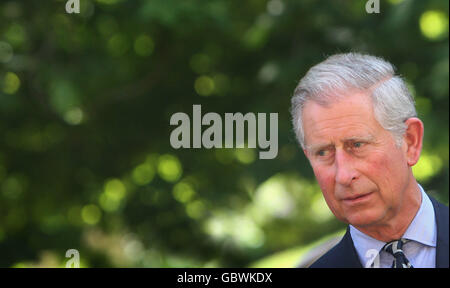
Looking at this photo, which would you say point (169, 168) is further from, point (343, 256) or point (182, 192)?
point (343, 256)

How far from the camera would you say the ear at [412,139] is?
40.7 inches

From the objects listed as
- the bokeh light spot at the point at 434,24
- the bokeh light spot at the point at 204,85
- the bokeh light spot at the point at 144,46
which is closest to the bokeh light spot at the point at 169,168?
the bokeh light spot at the point at 204,85

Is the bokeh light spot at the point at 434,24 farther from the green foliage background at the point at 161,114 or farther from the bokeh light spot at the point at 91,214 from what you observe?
the bokeh light spot at the point at 91,214

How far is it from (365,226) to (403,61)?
1.25 metres

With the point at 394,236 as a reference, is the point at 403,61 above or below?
above

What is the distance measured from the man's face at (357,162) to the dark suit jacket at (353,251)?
3.5 inches

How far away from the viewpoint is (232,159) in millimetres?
2332

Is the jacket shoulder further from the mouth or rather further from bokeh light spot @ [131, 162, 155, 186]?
bokeh light spot @ [131, 162, 155, 186]

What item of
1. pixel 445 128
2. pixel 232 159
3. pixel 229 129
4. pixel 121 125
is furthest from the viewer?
pixel 121 125

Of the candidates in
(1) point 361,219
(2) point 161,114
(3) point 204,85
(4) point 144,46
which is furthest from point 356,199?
(4) point 144,46
